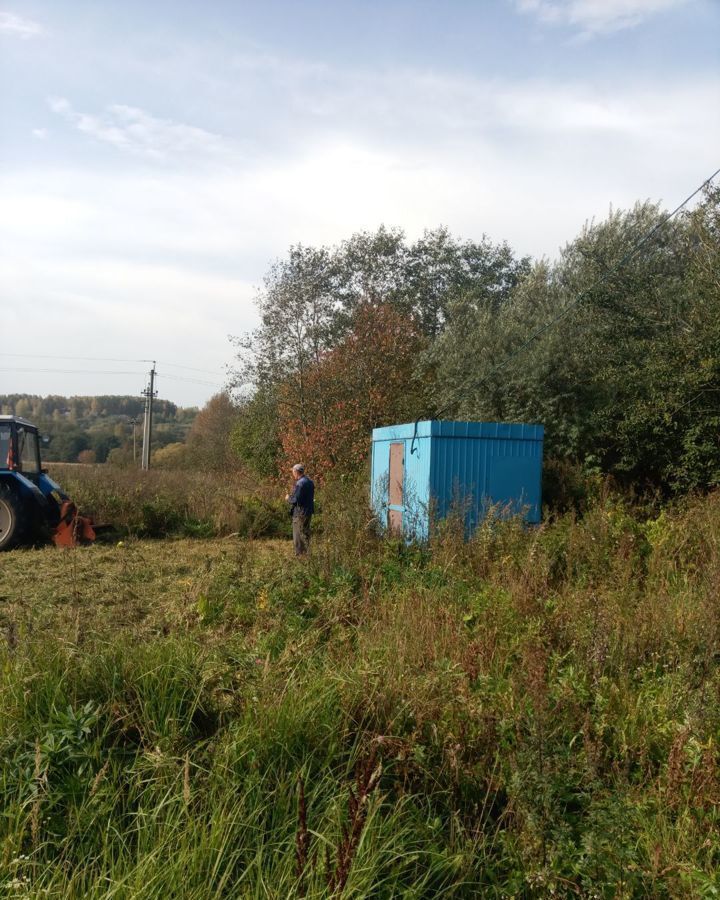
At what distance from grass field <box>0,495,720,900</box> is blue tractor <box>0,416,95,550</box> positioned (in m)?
7.29

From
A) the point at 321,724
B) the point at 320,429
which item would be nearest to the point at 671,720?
the point at 321,724

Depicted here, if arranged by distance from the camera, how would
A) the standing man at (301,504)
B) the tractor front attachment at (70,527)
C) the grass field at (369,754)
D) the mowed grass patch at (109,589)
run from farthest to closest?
the tractor front attachment at (70,527) → the standing man at (301,504) → the mowed grass patch at (109,589) → the grass field at (369,754)

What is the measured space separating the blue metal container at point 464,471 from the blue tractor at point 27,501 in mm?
5008

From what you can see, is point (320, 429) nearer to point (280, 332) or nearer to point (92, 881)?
point (280, 332)

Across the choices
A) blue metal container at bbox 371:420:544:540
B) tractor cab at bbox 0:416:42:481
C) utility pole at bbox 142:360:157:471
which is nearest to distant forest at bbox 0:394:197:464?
utility pole at bbox 142:360:157:471

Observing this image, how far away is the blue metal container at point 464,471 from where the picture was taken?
34.3 feet

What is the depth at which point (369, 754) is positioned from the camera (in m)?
3.44

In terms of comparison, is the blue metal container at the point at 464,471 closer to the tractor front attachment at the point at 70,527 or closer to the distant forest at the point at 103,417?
the tractor front attachment at the point at 70,527

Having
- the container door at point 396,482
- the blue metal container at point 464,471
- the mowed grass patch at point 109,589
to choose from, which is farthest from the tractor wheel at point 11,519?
the container door at point 396,482

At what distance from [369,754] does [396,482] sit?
8.34m

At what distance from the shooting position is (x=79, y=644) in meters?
4.08

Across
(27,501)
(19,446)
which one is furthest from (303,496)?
(19,446)

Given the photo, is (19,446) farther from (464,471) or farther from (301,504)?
(464,471)

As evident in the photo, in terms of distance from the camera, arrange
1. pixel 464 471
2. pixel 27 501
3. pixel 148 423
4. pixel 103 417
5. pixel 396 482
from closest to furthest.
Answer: pixel 464 471 → pixel 396 482 → pixel 27 501 → pixel 148 423 → pixel 103 417
